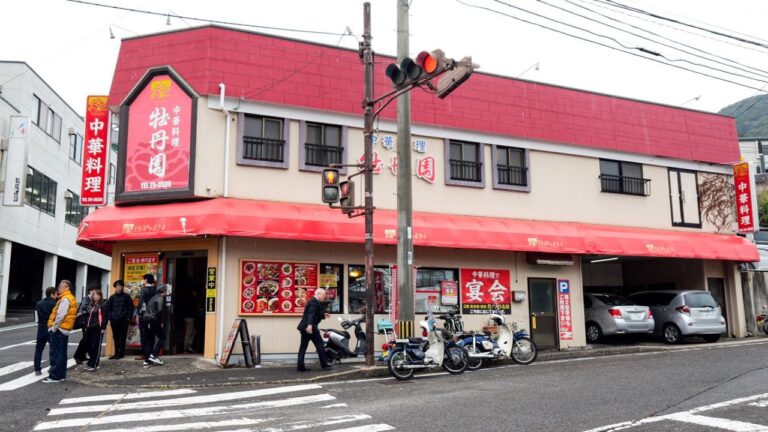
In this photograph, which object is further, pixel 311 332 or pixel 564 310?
pixel 564 310

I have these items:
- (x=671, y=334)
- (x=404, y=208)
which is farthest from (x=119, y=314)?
(x=671, y=334)

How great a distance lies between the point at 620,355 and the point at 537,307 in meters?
2.71

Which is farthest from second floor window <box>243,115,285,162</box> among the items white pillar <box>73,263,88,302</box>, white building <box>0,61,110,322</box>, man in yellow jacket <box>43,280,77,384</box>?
white pillar <box>73,263,88,302</box>

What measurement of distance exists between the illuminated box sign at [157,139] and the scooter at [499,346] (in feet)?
23.6

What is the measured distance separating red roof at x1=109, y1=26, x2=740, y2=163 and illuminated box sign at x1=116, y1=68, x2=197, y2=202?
40 centimetres

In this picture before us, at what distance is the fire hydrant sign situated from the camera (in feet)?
57.5

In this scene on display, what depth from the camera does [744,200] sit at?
20.9 m

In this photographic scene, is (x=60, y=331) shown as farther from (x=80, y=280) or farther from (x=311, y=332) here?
(x=80, y=280)

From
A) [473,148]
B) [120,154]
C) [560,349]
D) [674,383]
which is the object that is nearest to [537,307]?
[560,349]

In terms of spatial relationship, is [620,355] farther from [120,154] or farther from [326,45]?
[120,154]

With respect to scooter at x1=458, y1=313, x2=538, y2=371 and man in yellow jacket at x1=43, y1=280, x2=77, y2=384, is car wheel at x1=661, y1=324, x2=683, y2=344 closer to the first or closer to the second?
scooter at x1=458, y1=313, x2=538, y2=371

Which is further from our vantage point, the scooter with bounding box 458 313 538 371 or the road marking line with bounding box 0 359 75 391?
the scooter with bounding box 458 313 538 371

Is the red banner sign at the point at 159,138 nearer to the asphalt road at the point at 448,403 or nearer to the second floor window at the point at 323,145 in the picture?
the second floor window at the point at 323,145

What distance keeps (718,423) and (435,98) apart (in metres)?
11.7
